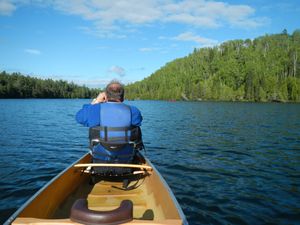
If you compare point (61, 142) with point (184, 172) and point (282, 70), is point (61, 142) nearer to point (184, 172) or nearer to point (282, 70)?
point (184, 172)

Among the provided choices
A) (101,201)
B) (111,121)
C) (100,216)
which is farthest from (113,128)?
(100,216)

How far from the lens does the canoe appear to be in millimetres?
4348

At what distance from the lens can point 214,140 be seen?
70.4 ft

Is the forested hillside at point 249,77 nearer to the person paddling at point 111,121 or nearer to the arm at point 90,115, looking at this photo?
the person paddling at point 111,121

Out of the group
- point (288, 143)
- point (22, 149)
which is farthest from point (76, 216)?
point (288, 143)

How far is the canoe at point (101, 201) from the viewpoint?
4.35m

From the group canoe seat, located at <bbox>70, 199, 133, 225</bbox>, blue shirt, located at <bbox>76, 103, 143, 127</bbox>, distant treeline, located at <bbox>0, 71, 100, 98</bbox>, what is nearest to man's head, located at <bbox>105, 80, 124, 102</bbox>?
blue shirt, located at <bbox>76, 103, 143, 127</bbox>

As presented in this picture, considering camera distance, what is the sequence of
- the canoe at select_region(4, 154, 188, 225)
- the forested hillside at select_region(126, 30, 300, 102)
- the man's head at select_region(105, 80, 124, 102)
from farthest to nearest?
the forested hillside at select_region(126, 30, 300, 102) → the man's head at select_region(105, 80, 124, 102) → the canoe at select_region(4, 154, 188, 225)

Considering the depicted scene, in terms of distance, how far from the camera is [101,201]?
23.4ft

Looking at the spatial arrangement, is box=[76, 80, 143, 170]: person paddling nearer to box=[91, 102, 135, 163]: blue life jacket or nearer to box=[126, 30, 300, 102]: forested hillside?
box=[91, 102, 135, 163]: blue life jacket

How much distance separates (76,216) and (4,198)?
6024mm

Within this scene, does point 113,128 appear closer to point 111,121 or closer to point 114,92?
point 111,121

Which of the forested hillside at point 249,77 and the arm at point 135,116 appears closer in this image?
the arm at point 135,116

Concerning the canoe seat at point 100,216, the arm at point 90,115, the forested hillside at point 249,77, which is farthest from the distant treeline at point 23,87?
the canoe seat at point 100,216
